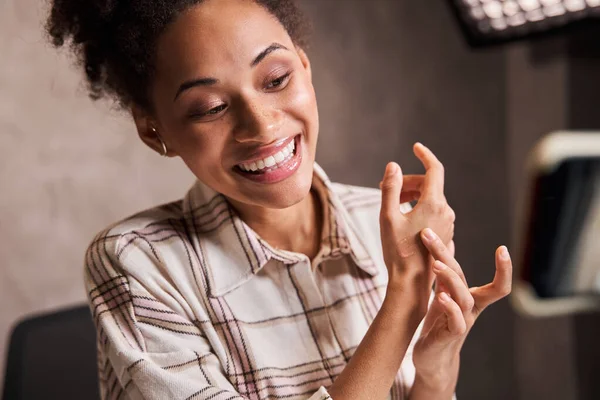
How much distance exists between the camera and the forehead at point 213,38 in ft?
3.11

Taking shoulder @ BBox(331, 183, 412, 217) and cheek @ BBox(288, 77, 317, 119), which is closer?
cheek @ BBox(288, 77, 317, 119)

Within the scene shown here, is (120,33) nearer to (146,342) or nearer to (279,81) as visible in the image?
(279,81)

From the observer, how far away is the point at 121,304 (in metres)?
1.03

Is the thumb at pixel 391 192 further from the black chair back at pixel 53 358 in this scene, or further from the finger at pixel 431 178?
the black chair back at pixel 53 358

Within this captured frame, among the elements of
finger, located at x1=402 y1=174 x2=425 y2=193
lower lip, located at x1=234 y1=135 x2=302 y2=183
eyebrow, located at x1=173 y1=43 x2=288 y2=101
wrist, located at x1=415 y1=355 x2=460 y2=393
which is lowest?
wrist, located at x1=415 y1=355 x2=460 y2=393

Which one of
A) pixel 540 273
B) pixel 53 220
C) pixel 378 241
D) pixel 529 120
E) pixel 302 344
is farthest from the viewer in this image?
pixel 529 120

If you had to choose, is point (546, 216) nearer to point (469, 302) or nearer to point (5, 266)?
point (469, 302)

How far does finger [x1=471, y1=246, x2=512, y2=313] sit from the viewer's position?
972mm

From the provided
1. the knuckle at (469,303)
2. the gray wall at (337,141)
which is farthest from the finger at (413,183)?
the gray wall at (337,141)

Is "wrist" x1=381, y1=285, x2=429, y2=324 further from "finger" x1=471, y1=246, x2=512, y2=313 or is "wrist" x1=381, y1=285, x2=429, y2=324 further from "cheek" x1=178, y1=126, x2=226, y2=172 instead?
"cheek" x1=178, y1=126, x2=226, y2=172

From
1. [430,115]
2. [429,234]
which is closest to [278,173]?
[429,234]

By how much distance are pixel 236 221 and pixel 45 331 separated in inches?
22.1

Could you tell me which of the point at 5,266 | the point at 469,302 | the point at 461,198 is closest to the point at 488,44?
the point at 469,302

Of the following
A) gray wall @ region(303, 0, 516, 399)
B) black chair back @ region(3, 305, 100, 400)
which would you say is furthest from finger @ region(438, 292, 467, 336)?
gray wall @ region(303, 0, 516, 399)
